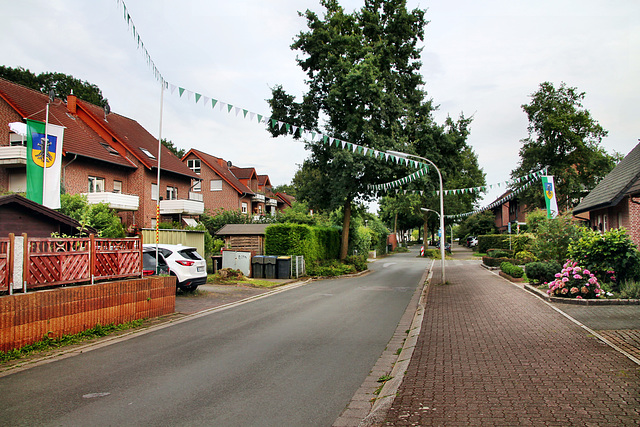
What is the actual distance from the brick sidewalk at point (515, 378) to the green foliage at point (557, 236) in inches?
355

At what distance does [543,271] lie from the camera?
15.8m

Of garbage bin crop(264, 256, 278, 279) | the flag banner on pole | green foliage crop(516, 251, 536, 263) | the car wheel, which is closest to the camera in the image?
the flag banner on pole

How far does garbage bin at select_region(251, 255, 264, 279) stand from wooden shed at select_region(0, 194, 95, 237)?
1167cm

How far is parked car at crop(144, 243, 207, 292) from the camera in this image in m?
14.4

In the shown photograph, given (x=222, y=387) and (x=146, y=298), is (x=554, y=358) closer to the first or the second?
(x=222, y=387)

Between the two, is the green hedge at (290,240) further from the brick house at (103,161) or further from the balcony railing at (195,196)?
the balcony railing at (195,196)

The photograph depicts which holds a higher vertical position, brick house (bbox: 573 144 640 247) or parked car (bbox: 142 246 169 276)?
brick house (bbox: 573 144 640 247)

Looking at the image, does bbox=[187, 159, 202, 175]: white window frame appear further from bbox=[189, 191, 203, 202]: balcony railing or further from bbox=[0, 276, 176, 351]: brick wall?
bbox=[0, 276, 176, 351]: brick wall

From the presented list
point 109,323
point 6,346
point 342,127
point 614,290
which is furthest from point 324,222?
point 6,346

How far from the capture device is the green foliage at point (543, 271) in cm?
1567

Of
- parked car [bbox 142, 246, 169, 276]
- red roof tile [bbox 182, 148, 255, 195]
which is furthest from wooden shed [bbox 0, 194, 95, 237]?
red roof tile [bbox 182, 148, 255, 195]

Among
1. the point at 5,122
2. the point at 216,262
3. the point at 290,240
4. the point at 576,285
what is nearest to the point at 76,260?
the point at 576,285

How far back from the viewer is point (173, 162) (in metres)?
36.1

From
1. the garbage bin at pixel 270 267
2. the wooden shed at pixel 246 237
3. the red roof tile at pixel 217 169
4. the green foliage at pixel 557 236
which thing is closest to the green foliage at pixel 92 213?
the wooden shed at pixel 246 237
